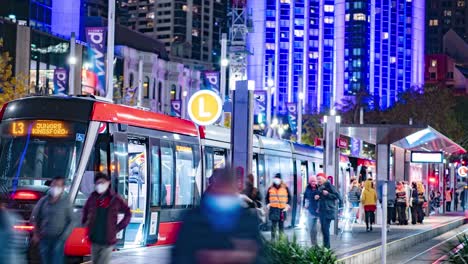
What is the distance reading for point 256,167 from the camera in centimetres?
3000

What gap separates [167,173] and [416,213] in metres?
18.5

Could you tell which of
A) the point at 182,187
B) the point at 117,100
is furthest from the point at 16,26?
the point at 182,187

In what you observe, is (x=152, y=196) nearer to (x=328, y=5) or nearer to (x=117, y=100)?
(x=117, y=100)

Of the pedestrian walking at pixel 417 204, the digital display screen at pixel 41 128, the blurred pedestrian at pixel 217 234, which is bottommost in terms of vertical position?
the pedestrian walking at pixel 417 204

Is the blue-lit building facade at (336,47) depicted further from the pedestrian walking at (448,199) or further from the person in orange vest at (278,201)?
the person in orange vest at (278,201)

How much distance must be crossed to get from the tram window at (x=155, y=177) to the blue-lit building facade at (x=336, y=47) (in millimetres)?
148077

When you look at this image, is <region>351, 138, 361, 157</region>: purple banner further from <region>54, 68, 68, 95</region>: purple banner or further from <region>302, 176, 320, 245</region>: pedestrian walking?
<region>302, 176, 320, 245</region>: pedestrian walking

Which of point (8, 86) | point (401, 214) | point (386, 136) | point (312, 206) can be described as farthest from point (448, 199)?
point (312, 206)

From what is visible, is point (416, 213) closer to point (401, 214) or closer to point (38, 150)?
point (401, 214)

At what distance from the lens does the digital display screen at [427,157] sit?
41688 millimetres

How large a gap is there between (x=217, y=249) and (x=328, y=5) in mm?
175112

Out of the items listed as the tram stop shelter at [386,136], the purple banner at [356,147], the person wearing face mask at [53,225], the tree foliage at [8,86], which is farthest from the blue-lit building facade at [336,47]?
the person wearing face mask at [53,225]

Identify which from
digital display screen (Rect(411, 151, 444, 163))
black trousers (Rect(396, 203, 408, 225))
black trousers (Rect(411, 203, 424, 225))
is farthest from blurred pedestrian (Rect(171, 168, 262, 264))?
digital display screen (Rect(411, 151, 444, 163))

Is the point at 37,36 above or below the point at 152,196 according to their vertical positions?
above
